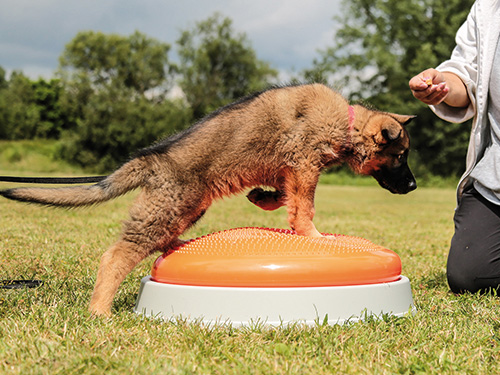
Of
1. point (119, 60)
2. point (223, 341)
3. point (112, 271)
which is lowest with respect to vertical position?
point (223, 341)

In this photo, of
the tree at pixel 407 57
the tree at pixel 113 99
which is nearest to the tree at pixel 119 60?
the tree at pixel 113 99

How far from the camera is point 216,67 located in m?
41.1

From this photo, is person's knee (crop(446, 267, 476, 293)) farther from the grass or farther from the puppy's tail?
the puppy's tail

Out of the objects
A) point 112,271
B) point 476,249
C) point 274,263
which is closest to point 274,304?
point 274,263

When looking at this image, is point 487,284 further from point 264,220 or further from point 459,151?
point 459,151

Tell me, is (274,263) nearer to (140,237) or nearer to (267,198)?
(140,237)

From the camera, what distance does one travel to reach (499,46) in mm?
3803

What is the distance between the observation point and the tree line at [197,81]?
1219 inches

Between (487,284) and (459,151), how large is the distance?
1113 inches

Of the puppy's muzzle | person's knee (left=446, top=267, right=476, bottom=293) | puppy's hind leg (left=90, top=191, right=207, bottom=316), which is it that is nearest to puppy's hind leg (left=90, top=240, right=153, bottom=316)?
puppy's hind leg (left=90, top=191, right=207, bottom=316)

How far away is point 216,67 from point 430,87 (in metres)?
39.0

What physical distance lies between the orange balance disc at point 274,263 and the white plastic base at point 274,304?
41mm

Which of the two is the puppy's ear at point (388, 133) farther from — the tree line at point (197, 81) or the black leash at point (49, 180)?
the tree line at point (197, 81)

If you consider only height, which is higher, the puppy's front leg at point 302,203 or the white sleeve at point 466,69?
the white sleeve at point 466,69
